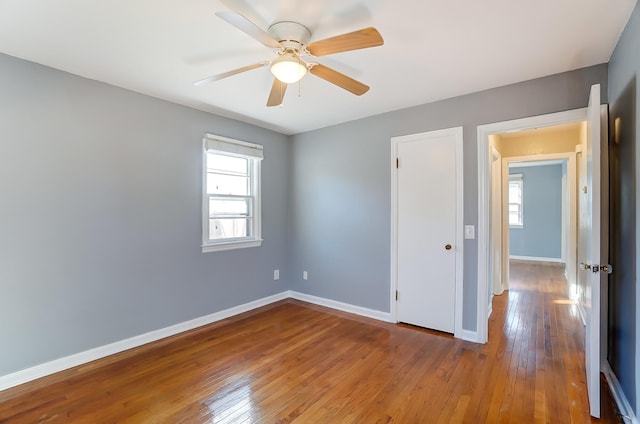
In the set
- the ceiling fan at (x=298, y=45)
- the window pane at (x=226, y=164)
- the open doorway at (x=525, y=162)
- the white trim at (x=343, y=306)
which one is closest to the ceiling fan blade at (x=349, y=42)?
the ceiling fan at (x=298, y=45)

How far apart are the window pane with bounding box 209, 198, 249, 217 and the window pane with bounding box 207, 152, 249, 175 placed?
37 centimetres

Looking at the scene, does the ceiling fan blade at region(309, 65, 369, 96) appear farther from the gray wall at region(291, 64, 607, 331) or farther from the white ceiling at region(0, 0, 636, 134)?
the gray wall at region(291, 64, 607, 331)

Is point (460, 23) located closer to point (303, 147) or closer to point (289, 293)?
point (303, 147)

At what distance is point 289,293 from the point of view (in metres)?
4.51

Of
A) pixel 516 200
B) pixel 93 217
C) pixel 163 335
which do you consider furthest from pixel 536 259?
pixel 93 217

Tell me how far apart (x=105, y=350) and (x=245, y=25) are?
2901 millimetres

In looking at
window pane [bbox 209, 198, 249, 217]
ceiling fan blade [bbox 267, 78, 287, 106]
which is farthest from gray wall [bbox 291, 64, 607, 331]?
ceiling fan blade [bbox 267, 78, 287, 106]

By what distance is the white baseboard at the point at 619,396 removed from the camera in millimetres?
1745

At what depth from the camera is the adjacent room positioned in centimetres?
187

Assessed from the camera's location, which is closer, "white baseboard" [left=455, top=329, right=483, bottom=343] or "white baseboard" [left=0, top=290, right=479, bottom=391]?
"white baseboard" [left=0, top=290, right=479, bottom=391]

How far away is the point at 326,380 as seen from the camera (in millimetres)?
2311

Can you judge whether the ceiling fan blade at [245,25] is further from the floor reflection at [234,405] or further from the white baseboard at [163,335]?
the white baseboard at [163,335]

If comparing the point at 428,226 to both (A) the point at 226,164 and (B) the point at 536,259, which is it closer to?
(A) the point at 226,164

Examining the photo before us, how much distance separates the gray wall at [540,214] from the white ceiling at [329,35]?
248 inches
